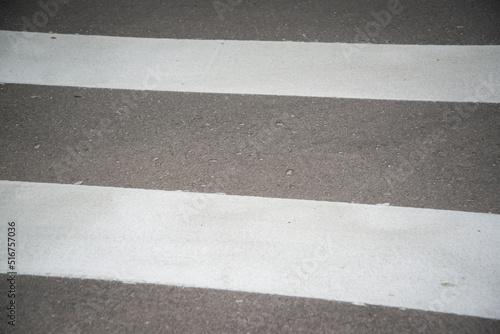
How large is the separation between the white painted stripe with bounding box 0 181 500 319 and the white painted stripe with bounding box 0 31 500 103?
1.39 metres

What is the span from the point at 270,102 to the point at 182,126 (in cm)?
86

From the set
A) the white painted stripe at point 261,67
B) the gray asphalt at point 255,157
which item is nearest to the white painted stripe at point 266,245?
the gray asphalt at point 255,157

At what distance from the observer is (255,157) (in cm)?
349

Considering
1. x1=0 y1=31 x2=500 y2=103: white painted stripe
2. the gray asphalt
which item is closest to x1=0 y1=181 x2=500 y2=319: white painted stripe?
the gray asphalt

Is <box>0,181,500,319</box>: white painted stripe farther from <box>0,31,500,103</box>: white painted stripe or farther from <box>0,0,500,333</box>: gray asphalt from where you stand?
<box>0,31,500,103</box>: white painted stripe

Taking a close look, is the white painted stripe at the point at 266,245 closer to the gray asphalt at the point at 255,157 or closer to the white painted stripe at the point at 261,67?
the gray asphalt at the point at 255,157

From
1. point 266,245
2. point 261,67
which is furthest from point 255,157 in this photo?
point 261,67

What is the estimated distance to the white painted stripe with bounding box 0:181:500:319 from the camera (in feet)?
8.60

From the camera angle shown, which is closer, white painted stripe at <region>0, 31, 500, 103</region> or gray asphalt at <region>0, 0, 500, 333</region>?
gray asphalt at <region>0, 0, 500, 333</region>

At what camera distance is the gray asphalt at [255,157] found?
254cm

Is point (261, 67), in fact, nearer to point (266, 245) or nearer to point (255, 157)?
point (255, 157)

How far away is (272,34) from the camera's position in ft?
15.6

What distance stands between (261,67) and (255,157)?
130 cm

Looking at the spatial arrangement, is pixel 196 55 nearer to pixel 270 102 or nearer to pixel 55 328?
pixel 270 102
